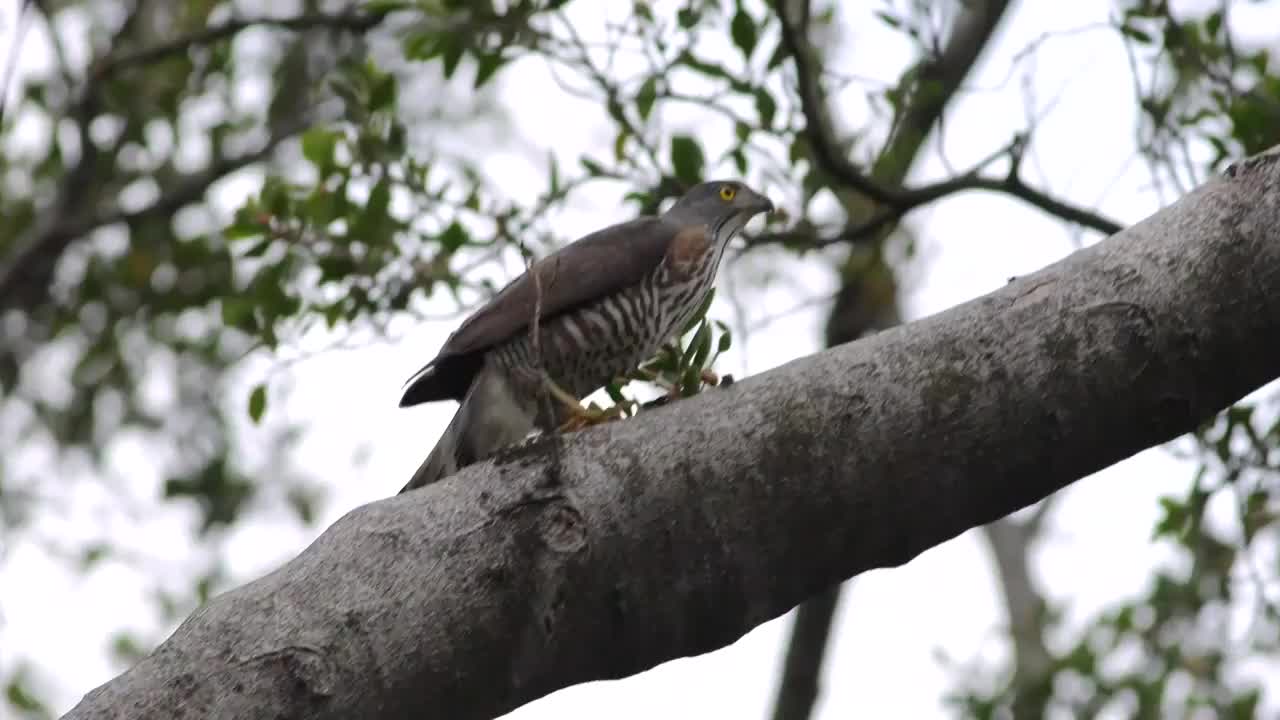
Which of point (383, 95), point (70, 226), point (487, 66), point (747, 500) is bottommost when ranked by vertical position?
point (747, 500)

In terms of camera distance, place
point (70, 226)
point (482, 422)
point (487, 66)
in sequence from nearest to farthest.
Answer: point (482, 422) < point (487, 66) < point (70, 226)

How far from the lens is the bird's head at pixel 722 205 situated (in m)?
4.72

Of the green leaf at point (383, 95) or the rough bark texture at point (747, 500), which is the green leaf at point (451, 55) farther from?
the rough bark texture at point (747, 500)

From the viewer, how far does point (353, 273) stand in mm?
4902

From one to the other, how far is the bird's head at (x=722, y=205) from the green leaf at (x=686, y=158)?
0.31 ft

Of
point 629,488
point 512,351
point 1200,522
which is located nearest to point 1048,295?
point 629,488

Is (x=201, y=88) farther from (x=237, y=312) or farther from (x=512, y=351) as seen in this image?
(x=512, y=351)

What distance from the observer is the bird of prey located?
3.78 meters

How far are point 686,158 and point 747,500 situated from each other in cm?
280

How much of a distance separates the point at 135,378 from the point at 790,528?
7.13 m

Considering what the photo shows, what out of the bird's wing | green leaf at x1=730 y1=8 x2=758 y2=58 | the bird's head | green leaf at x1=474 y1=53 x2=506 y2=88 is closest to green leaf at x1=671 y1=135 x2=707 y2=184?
the bird's head

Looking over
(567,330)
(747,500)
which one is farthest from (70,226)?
(747,500)

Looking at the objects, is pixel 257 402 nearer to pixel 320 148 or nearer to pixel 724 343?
pixel 320 148

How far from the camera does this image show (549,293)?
12.9 ft
